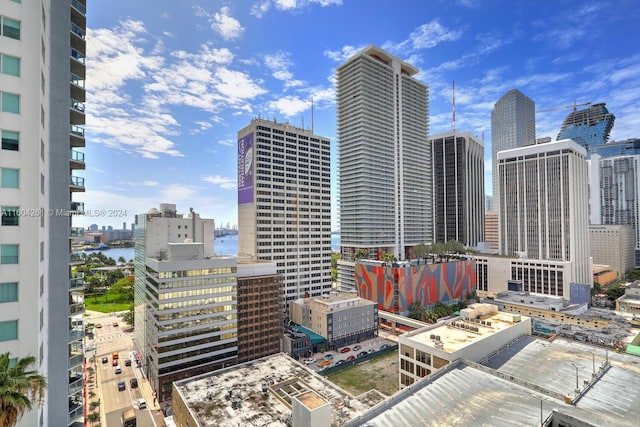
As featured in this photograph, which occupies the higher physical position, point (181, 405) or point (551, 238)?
point (551, 238)

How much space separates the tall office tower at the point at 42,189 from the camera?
2266cm

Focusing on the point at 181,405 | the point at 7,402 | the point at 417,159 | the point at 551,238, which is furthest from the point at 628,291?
the point at 7,402

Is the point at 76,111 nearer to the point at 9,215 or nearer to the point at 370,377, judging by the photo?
the point at 9,215

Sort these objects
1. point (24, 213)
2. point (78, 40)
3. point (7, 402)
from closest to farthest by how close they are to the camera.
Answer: point (7, 402)
point (24, 213)
point (78, 40)

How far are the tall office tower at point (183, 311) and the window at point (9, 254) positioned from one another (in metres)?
48.0

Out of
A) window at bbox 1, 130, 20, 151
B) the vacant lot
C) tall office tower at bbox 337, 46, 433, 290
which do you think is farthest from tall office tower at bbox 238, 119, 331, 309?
window at bbox 1, 130, 20, 151

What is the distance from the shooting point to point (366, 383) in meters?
77.5

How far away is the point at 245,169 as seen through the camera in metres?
127

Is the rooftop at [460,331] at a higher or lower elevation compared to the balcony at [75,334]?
lower

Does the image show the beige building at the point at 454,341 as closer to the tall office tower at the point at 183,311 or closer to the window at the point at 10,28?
the tall office tower at the point at 183,311

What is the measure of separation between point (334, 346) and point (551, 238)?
413 feet

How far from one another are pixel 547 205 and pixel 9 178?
191 metres

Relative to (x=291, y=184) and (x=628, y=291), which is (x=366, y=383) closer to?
(x=291, y=184)

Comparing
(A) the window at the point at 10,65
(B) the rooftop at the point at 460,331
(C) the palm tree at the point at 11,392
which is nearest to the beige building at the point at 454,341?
(B) the rooftop at the point at 460,331
